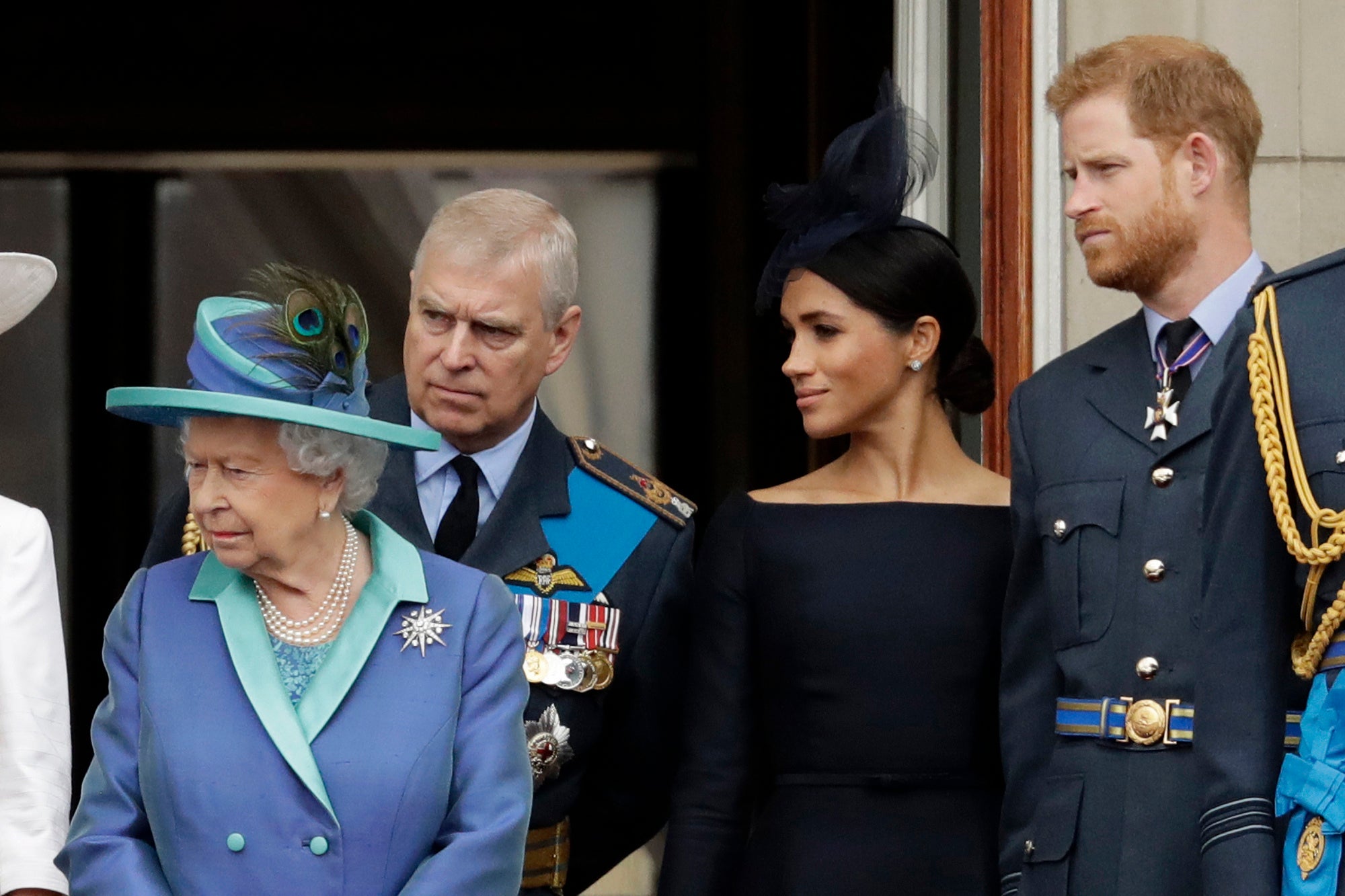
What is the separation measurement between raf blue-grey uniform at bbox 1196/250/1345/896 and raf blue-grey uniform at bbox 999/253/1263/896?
392 millimetres

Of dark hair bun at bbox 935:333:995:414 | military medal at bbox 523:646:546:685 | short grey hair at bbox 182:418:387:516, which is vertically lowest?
military medal at bbox 523:646:546:685

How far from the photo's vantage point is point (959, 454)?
358 cm

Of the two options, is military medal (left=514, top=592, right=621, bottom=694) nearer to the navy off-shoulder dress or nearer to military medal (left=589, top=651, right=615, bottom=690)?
military medal (left=589, top=651, right=615, bottom=690)

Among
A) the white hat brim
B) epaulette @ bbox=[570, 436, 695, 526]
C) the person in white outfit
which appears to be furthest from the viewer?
epaulette @ bbox=[570, 436, 695, 526]

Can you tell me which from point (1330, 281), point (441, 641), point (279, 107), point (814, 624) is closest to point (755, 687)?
point (814, 624)

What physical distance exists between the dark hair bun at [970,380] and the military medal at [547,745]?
83 cm

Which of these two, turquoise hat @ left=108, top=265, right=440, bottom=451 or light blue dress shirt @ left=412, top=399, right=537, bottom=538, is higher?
turquoise hat @ left=108, top=265, right=440, bottom=451

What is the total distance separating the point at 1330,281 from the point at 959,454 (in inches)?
44.1

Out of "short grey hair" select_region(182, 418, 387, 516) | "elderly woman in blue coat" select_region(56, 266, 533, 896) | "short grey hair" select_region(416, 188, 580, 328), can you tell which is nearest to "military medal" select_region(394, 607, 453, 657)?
"elderly woman in blue coat" select_region(56, 266, 533, 896)

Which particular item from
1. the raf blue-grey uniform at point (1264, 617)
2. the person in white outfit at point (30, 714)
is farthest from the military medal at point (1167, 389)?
the person in white outfit at point (30, 714)

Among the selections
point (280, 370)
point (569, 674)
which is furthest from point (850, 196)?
point (280, 370)

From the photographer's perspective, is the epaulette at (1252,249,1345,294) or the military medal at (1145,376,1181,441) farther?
the military medal at (1145,376,1181,441)

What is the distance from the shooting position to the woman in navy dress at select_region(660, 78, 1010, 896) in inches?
131

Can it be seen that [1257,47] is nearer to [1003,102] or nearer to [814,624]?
[1003,102]
